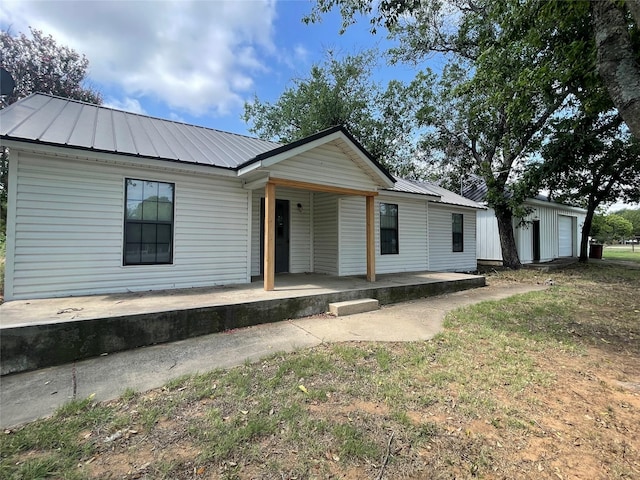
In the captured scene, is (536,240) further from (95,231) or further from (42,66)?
(42,66)

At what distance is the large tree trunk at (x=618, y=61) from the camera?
425cm

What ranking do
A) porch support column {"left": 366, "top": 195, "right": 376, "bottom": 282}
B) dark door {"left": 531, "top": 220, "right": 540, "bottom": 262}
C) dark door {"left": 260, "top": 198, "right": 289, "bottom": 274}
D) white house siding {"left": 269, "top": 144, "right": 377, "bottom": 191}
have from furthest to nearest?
dark door {"left": 531, "top": 220, "right": 540, "bottom": 262} → dark door {"left": 260, "top": 198, "right": 289, "bottom": 274} → porch support column {"left": 366, "top": 195, "right": 376, "bottom": 282} → white house siding {"left": 269, "top": 144, "right": 377, "bottom": 191}

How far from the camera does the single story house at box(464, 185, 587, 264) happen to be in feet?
51.6

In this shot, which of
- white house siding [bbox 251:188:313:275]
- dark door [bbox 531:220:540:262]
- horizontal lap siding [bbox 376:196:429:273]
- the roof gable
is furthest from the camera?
dark door [bbox 531:220:540:262]

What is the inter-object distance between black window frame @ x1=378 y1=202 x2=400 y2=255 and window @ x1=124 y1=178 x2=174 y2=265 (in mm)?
6270

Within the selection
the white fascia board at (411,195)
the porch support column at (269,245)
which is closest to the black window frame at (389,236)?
the white fascia board at (411,195)

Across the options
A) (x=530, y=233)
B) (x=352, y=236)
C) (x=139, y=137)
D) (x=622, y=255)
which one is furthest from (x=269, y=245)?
(x=622, y=255)

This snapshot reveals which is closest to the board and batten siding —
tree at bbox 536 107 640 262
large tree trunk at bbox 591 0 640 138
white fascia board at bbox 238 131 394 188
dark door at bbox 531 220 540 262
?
white fascia board at bbox 238 131 394 188

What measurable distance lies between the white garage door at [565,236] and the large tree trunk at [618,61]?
19.0m

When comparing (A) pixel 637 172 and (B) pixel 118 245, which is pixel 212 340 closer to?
(B) pixel 118 245

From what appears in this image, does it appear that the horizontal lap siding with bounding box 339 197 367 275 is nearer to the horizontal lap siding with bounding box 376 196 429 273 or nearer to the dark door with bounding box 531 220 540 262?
the horizontal lap siding with bounding box 376 196 429 273

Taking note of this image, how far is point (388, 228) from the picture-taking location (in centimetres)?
1026

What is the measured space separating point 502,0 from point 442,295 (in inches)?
275

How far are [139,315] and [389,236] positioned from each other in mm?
7749
